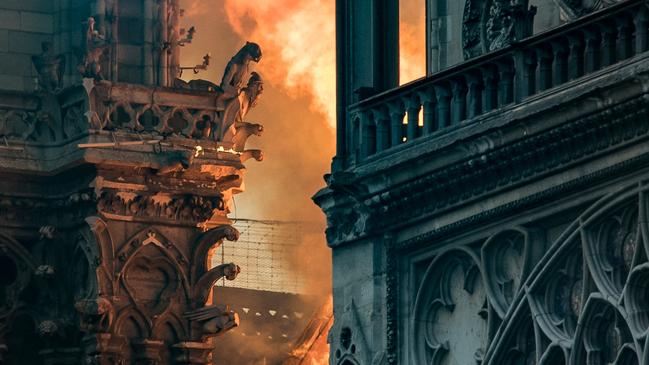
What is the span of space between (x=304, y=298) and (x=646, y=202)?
3944 centimetres

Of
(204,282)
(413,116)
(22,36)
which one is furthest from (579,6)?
(22,36)

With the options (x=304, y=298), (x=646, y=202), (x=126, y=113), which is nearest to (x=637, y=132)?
(x=646, y=202)

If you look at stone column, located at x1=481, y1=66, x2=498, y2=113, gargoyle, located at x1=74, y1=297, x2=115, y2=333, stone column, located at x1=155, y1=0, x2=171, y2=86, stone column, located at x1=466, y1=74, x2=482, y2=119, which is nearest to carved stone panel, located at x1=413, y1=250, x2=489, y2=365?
stone column, located at x1=466, y1=74, x2=482, y2=119

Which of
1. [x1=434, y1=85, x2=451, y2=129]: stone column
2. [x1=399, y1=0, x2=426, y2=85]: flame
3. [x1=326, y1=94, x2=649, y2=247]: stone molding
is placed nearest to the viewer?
[x1=326, y1=94, x2=649, y2=247]: stone molding

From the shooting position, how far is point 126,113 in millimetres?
57375

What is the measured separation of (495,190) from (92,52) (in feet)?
58.7

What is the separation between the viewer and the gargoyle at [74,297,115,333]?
5709 cm

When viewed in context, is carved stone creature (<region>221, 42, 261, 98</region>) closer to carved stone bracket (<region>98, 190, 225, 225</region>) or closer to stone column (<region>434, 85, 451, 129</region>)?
carved stone bracket (<region>98, 190, 225, 225</region>)

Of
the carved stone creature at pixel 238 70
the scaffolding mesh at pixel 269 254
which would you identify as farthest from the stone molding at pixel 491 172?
the scaffolding mesh at pixel 269 254

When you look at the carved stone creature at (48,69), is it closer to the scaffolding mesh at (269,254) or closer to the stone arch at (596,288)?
the scaffolding mesh at (269,254)

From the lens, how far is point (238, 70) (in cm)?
5806

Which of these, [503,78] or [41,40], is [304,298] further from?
[503,78]

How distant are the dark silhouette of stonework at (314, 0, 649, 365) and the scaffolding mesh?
106 feet

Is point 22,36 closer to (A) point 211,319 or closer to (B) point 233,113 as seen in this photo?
(B) point 233,113
